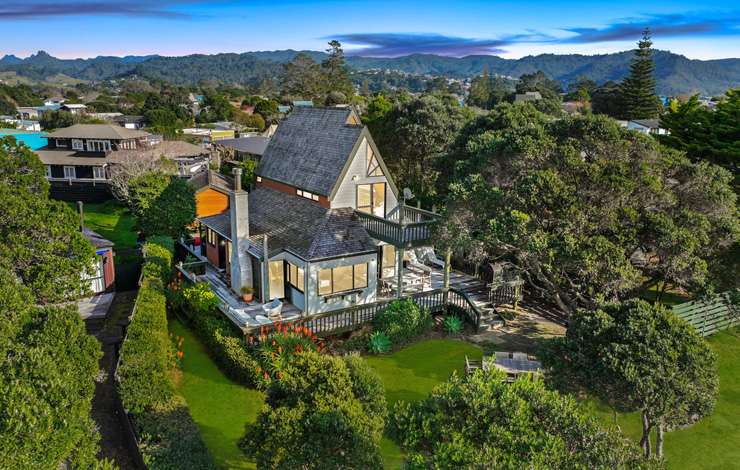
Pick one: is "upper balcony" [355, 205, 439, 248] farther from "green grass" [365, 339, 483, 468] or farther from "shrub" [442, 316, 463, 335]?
"green grass" [365, 339, 483, 468]

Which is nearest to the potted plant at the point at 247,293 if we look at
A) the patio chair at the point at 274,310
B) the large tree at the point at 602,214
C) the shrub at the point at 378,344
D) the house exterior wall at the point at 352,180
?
the patio chair at the point at 274,310

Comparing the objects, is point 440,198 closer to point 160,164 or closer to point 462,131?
point 462,131

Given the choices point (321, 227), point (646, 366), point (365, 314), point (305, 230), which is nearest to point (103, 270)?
Result: point (305, 230)

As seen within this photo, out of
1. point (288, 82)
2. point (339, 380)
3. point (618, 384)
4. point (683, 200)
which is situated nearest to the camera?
point (618, 384)

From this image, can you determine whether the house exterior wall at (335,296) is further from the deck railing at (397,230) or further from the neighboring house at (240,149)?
the neighboring house at (240,149)

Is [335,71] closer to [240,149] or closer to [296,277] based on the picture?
[240,149]

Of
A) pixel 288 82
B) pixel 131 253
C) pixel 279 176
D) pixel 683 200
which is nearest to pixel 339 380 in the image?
pixel 683 200

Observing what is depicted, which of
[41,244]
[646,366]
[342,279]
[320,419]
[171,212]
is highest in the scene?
[41,244]
